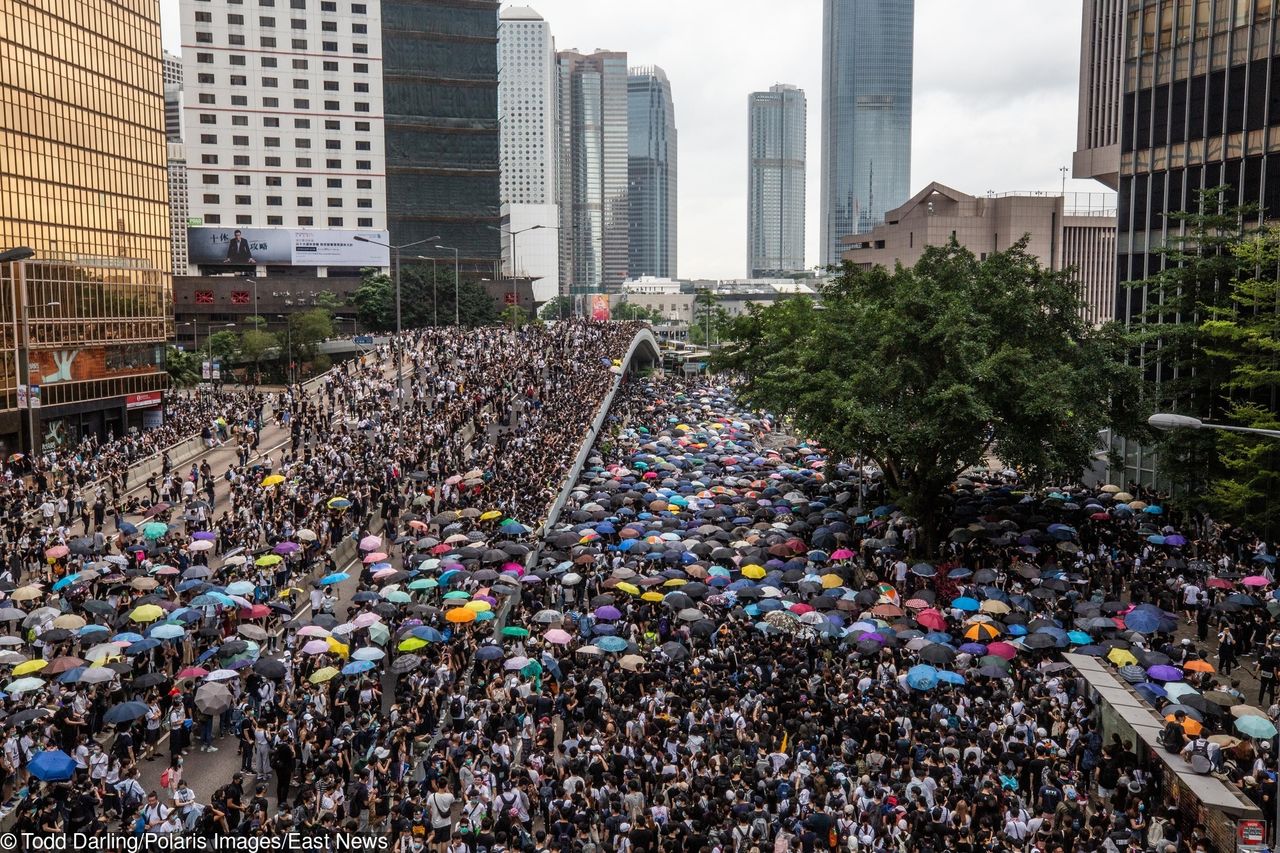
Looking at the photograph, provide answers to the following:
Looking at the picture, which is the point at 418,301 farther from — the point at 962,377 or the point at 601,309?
the point at 962,377

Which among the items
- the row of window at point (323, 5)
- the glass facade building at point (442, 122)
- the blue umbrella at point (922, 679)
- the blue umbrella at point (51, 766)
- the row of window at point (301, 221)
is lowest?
the blue umbrella at point (922, 679)

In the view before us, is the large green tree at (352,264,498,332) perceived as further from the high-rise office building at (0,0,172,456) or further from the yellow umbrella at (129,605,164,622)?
the yellow umbrella at (129,605,164,622)

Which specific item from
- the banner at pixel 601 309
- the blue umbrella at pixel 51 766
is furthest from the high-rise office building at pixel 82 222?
the banner at pixel 601 309

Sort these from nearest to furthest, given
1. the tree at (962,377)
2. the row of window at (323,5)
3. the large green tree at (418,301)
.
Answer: the tree at (962,377), the large green tree at (418,301), the row of window at (323,5)

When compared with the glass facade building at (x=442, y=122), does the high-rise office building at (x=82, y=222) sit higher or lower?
lower

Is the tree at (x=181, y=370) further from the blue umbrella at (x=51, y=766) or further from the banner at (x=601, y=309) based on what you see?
the blue umbrella at (x=51, y=766)

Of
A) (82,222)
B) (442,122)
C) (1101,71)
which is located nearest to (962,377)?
(82,222)

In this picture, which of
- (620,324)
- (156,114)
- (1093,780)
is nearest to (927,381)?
(1093,780)

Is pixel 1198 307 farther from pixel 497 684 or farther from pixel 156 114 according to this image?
pixel 156 114
